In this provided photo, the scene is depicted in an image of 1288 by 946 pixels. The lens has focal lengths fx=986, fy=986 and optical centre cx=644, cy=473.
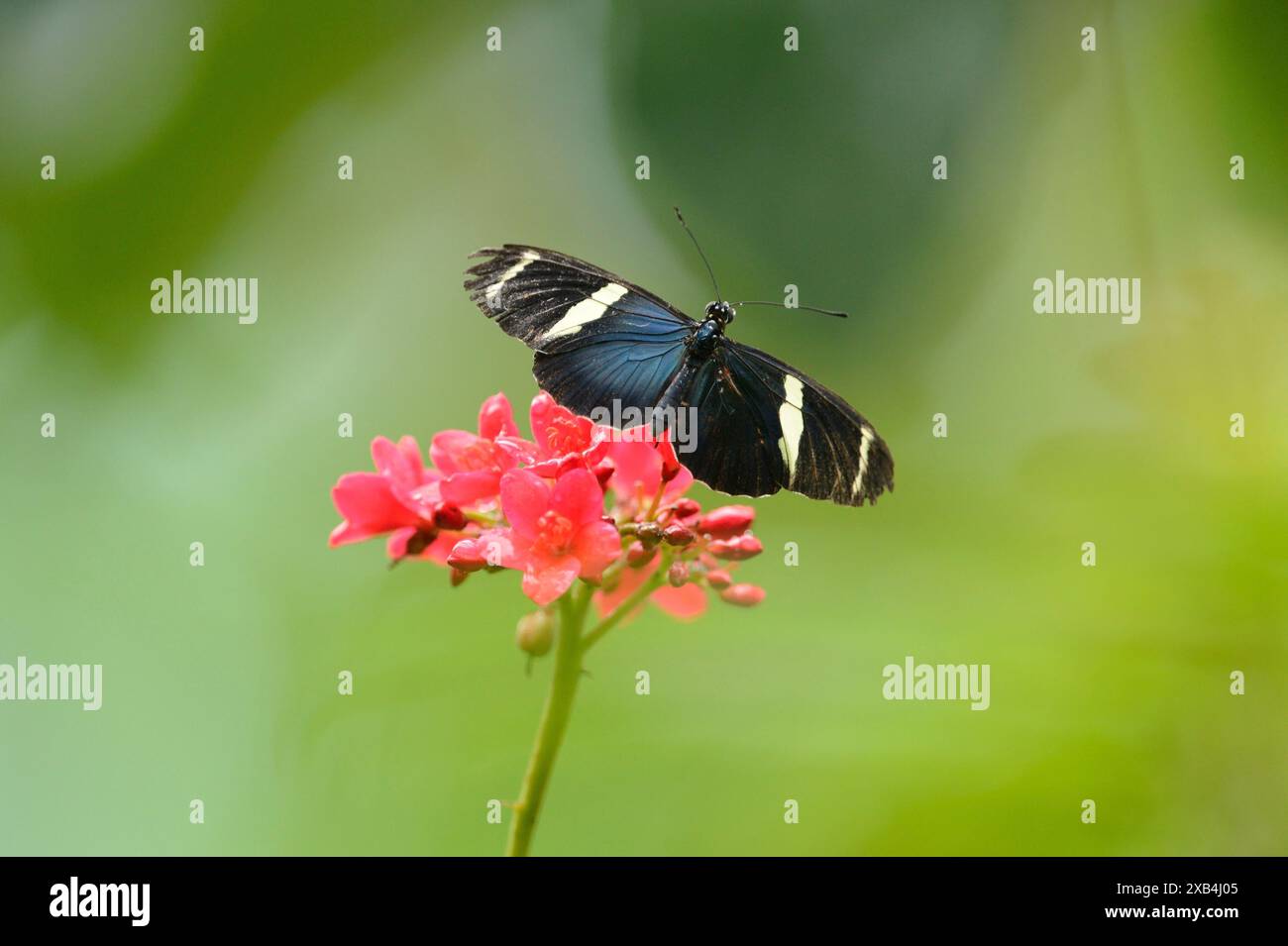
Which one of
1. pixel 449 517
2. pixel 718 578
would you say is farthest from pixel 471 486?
pixel 718 578

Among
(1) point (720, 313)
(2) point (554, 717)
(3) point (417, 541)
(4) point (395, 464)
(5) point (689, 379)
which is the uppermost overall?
(1) point (720, 313)

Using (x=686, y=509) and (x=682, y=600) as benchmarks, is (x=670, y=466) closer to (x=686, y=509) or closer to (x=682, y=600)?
(x=686, y=509)

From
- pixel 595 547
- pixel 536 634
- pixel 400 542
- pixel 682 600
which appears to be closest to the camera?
pixel 595 547

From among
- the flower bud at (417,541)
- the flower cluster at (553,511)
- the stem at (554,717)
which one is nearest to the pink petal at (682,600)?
the flower cluster at (553,511)

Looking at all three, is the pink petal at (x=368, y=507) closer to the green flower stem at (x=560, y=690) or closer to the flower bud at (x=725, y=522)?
the green flower stem at (x=560, y=690)

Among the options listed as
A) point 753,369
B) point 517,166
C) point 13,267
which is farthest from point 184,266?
point 753,369

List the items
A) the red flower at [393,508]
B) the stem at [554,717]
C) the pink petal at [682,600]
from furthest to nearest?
the pink petal at [682,600], the red flower at [393,508], the stem at [554,717]

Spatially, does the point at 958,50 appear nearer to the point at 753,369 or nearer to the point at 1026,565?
the point at 1026,565
